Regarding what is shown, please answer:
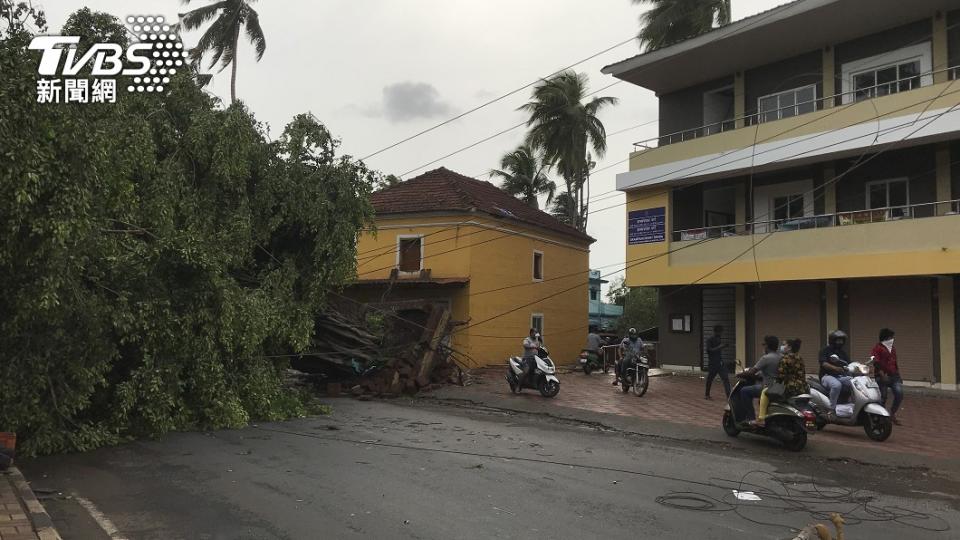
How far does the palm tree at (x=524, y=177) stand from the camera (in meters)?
42.2

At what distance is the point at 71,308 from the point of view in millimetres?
8273

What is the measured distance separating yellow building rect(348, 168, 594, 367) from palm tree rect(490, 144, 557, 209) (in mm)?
15059

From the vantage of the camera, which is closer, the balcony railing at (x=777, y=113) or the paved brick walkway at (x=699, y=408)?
the paved brick walkway at (x=699, y=408)

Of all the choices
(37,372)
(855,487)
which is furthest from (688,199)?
(37,372)

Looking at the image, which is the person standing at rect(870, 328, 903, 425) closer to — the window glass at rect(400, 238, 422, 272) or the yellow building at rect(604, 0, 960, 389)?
the yellow building at rect(604, 0, 960, 389)

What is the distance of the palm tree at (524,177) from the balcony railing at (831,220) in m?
21.8

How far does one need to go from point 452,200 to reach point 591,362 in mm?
7536

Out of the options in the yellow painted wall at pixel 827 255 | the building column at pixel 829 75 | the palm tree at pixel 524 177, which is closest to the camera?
the yellow painted wall at pixel 827 255

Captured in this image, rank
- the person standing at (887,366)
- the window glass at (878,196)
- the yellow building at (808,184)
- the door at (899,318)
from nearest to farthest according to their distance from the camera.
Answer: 1. the person standing at (887,366)
2. the yellow building at (808,184)
3. the door at (899,318)
4. the window glass at (878,196)

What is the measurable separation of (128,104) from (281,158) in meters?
4.44

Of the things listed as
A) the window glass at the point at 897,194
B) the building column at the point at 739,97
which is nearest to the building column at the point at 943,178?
the window glass at the point at 897,194

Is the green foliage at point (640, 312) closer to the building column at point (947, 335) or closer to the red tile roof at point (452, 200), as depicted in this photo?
the red tile roof at point (452, 200)

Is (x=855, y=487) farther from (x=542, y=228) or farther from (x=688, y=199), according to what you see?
(x=542, y=228)

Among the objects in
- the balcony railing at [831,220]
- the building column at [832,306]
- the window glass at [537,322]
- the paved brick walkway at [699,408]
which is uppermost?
the balcony railing at [831,220]
